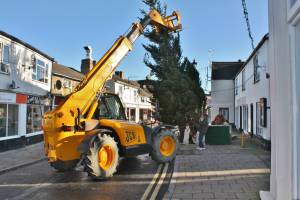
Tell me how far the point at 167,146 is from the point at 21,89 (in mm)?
10074

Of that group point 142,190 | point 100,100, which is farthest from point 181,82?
point 142,190

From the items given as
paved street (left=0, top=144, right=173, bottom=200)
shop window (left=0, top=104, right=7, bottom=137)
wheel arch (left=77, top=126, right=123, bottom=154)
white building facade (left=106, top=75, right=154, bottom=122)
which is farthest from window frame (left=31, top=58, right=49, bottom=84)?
white building facade (left=106, top=75, right=154, bottom=122)

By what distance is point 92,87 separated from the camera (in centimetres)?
1013

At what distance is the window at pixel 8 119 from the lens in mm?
16141

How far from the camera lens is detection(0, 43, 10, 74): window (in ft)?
51.1

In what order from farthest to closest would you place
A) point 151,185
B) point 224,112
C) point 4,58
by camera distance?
point 224,112, point 4,58, point 151,185

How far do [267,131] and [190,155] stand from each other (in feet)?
12.5

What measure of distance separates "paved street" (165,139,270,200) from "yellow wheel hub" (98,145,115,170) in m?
1.89

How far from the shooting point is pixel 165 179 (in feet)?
29.5

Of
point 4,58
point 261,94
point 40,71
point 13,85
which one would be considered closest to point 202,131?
point 261,94

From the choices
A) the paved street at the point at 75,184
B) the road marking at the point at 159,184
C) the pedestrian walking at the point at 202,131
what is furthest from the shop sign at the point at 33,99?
the road marking at the point at 159,184

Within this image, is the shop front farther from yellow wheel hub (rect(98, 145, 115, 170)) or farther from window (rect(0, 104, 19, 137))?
yellow wheel hub (rect(98, 145, 115, 170))

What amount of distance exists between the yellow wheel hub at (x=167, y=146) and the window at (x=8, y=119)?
29.5ft

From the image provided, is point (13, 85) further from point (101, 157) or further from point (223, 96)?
point (223, 96)
